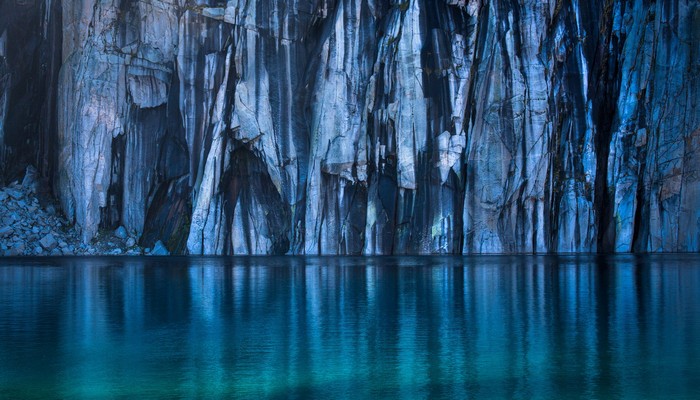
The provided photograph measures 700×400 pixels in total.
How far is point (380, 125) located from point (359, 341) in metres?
46.7

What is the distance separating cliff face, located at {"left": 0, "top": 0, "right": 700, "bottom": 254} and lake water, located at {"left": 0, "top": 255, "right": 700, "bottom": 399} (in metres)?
31.8

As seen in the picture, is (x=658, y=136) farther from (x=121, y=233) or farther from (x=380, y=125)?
(x=121, y=233)

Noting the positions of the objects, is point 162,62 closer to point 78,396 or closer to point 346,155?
point 346,155

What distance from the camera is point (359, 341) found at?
43.6 feet

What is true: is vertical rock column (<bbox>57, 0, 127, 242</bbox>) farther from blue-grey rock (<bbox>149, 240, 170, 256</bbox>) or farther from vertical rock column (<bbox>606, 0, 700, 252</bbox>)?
vertical rock column (<bbox>606, 0, 700, 252</bbox>)

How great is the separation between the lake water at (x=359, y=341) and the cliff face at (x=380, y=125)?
3181cm

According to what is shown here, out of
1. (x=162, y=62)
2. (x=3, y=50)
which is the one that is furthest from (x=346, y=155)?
(x=3, y=50)

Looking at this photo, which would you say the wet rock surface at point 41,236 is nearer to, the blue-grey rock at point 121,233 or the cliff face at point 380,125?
the blue-grey rock at point 121,233

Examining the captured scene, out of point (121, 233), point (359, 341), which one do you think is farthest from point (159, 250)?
point (359, 341)

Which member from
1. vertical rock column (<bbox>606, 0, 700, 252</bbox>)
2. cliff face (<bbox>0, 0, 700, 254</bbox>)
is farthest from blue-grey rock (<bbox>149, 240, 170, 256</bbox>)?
vertical rock column (<bbox>606, 0, 700, 252</bbox>)

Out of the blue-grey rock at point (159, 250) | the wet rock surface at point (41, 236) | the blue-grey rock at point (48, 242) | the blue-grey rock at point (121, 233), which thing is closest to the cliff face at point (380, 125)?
the blue-grey rock at point (121, 233)

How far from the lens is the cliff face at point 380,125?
55.1 metres

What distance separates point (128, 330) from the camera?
15.2 meters

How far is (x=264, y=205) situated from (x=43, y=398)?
52.0 m
